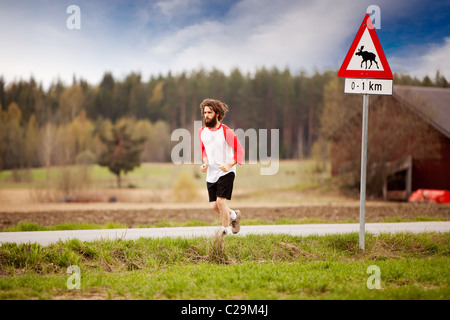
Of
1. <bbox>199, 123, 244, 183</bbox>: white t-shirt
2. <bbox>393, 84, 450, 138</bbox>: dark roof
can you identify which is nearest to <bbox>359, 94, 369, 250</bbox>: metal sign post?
<bbox>199, 123, 244, 183</bbox>: white t-shirt

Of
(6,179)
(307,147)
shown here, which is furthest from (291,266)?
(307,147)

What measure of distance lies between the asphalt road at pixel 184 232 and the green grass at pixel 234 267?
0.61 meters

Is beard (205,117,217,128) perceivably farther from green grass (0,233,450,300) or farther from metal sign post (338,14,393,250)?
metal sign post (338,14,393,250)

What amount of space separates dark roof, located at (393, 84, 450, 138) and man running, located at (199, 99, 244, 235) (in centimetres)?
2005

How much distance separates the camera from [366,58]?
731 cm

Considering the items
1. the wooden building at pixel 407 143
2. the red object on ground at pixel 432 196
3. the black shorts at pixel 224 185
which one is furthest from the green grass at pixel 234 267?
the wooden building at pixel 407 143

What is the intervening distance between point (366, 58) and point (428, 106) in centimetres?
2004

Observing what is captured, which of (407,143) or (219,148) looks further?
(407,143)

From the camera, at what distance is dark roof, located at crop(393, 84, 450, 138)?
954 inches

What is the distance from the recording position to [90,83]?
2279 inches

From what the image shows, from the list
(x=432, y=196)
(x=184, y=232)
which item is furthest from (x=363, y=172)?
Answer: (x=432, y=196)

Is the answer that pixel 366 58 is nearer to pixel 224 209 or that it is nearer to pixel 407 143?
pixel 224 209

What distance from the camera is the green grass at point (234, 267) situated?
16.5ft

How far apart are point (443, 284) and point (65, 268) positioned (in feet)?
17.3
